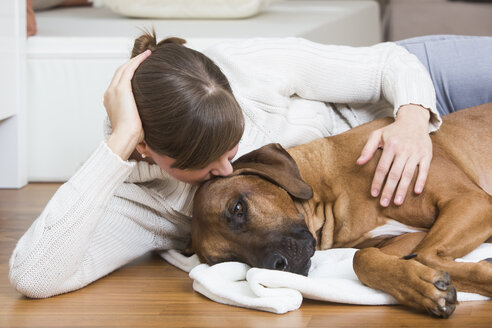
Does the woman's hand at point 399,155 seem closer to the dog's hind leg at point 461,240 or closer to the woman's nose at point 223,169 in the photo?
the dog's hind leg at point 461,240

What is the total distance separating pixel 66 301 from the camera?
2195mm

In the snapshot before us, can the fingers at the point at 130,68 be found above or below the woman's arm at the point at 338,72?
above

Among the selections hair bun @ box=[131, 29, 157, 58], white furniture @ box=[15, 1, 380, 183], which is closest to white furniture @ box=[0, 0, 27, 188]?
white furniture @ box=[15, 1, 380, 183]

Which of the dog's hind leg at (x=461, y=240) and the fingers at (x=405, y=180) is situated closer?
the dog's hind leg at (x=461, y=240)

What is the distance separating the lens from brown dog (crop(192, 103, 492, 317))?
1973 millimetres

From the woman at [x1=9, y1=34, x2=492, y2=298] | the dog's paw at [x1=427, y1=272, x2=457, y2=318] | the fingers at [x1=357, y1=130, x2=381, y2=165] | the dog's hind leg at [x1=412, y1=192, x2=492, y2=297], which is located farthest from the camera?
the fingers at [x1=357, y1=130, x2=381, y2=165]

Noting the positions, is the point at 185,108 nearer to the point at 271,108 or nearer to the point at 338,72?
the point at 271,108

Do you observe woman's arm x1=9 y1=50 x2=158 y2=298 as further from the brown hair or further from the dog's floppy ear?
the dog's floppy ear

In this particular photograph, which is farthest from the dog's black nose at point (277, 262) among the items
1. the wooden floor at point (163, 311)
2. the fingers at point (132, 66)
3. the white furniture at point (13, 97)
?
the white furniture at point (13, 97)

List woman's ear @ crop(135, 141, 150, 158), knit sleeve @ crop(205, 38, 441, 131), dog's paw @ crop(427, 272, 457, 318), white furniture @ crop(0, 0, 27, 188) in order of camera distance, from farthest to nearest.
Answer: white furniture @ crop(0, 0, 27, 188)
knit sleeve @ crop(205, 38, 441, 131)
woman's ear @ crop(135, 141, 150, 158)
dog's paw @ crop(427, 272, 457, 318)

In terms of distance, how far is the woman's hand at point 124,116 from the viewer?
2123 millimetres

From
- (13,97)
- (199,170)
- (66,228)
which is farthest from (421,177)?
(13,97)

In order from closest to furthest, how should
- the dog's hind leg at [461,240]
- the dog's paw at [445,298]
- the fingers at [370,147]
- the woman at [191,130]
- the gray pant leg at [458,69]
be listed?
the dog's paw at [445,298]
the dog's hind leg at [461,240]
the woman at [191,130]
the fingers at [370,147]
the gray pant leg at [458,69]

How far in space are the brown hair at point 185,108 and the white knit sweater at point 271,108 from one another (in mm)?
355
